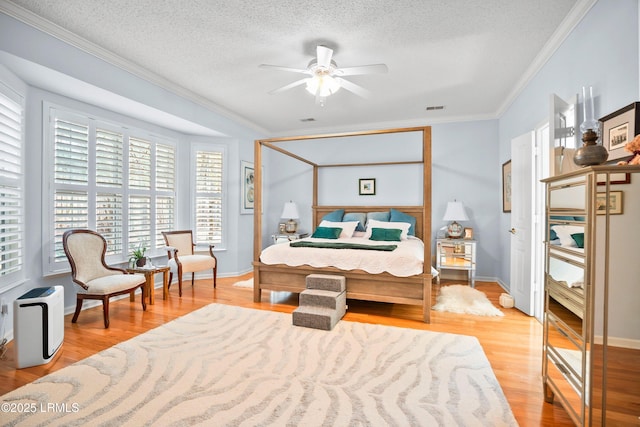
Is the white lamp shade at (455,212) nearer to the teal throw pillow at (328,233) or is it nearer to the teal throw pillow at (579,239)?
the teal throw pillow at (328,233)

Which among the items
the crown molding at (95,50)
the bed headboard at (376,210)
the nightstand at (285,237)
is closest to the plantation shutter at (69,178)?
the crown molding at (95,50)

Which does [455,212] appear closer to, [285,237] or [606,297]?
[285,237]

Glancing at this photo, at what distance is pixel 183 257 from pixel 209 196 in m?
1.25

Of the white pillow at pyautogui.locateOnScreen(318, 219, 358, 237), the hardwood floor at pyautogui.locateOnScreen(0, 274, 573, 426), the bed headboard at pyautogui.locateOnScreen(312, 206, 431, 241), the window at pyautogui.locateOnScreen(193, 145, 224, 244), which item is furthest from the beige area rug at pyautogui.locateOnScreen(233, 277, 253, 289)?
the bed headboard at pyautogui.locateOnScreen(312, 206, 431, 241)

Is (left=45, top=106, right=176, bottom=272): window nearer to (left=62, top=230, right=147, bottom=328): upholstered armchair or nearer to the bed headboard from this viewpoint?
(left=62, top=230, right=147, bottom=328): upholstered armchair

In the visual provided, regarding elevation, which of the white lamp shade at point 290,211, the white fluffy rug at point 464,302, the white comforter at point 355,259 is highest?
the white lamp shade at point 290,211

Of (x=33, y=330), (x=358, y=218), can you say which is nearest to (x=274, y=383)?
(x=33, y=330)

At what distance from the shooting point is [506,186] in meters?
4.69

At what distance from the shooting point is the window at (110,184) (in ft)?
11.4

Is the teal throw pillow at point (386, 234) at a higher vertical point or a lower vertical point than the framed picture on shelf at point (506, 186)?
lower

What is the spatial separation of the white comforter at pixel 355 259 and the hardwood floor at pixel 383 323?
0.56 m

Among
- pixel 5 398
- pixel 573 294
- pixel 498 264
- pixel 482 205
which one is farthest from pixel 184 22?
pixel 498 264

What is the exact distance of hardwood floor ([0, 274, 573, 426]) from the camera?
Answer: 203 centimetres

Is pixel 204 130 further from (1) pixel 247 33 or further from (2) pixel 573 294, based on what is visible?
(2) pixel 573 294
